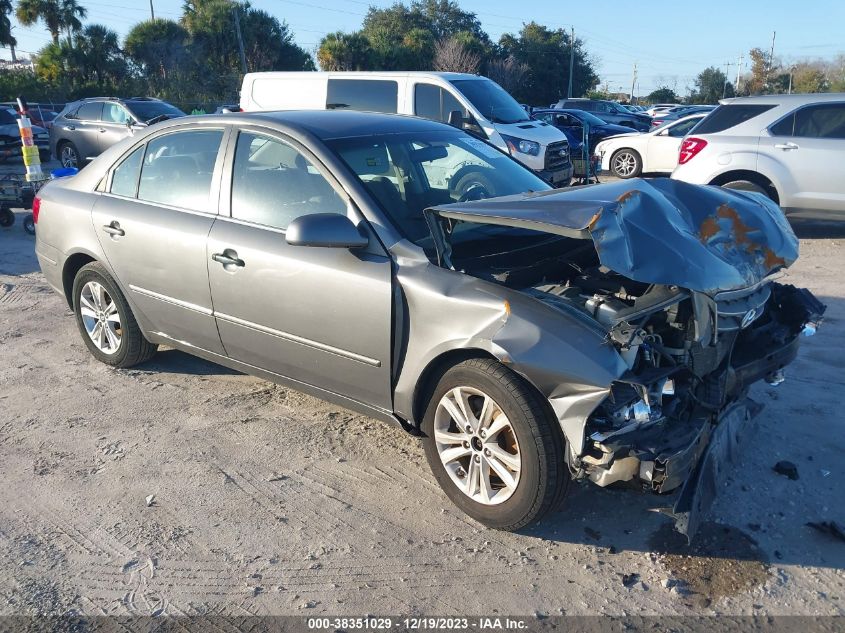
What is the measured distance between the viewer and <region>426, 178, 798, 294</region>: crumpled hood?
10.1 ft

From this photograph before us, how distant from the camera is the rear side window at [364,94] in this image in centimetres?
1205

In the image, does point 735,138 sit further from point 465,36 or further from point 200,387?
point 465,36

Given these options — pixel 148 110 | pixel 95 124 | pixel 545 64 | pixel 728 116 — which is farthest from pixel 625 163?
pixel 545 64

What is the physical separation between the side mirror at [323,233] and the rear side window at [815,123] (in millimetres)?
7404

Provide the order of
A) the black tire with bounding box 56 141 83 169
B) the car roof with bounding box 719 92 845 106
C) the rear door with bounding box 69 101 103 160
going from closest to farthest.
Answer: the car roof with bounding box 719 92 845 106
the rear door with bounding box 69 101 103 160
the black tire with bounding box 56 141 83 169

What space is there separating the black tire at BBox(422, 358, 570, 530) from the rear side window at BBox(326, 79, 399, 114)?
30.8 feet

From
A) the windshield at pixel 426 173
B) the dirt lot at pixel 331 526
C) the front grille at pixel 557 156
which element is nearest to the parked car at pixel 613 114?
the front grille at pixel 557 156

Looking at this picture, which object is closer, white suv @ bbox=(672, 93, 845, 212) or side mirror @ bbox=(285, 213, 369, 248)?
side mirror @ bbox=(285, 213, 369, 248)

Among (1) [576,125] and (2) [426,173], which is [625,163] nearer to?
(1) [576,125]

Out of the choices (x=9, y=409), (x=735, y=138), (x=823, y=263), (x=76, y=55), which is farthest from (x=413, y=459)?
(x=76, y=55)

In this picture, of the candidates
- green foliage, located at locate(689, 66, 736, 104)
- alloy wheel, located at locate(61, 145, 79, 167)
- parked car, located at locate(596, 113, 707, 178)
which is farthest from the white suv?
green foliage, located at locate(689, 66, 736, 104)

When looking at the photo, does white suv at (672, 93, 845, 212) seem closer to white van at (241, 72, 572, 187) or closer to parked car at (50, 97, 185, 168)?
white van at (241, 72, 572, 187)

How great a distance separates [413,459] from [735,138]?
715 cm

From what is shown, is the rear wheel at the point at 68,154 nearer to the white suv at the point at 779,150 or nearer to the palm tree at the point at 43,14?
the white suv at the point at 779,150
